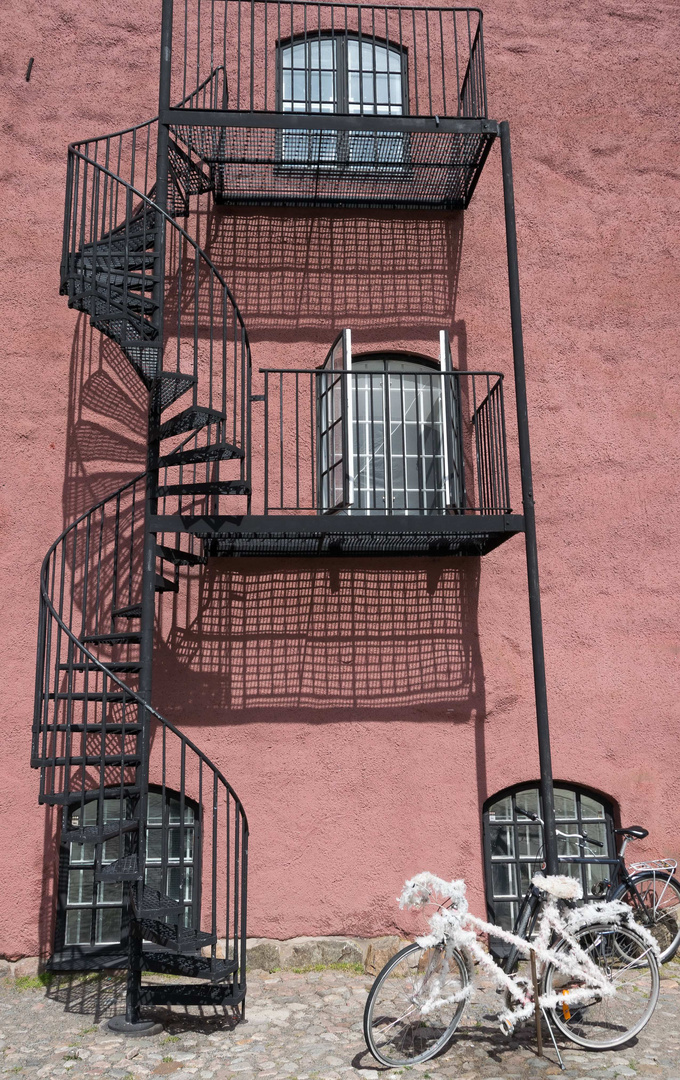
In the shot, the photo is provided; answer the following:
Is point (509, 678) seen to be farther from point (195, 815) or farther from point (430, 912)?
point (195, 815)

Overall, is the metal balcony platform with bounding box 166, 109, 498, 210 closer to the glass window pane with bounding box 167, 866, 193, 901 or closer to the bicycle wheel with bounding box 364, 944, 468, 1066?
the glass window pane with bounding box 167, 866, 193, 901

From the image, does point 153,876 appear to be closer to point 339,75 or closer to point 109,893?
point 109,893

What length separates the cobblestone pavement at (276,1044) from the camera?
4656 mm

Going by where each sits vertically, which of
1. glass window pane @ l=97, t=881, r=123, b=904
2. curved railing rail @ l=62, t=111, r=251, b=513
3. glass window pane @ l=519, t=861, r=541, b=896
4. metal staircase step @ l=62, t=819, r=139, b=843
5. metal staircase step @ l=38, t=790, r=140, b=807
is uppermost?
curved railing rail @ l=62, t=111, r=251, b=513

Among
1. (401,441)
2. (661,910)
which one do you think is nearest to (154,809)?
(401,441)

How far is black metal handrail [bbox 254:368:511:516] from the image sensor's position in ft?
23.2

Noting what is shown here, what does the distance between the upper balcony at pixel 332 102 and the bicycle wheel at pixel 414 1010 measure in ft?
18.9

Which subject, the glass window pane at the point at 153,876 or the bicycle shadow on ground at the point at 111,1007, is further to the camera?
the glass window pane at the point at 153,876

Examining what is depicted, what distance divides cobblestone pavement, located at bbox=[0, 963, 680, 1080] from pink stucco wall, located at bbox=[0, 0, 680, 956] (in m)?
0.69

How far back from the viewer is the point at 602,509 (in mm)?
7234

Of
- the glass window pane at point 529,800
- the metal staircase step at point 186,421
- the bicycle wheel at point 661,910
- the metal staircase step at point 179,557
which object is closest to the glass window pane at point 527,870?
the glass window pane at point 529,800

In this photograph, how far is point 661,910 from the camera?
6578 mm

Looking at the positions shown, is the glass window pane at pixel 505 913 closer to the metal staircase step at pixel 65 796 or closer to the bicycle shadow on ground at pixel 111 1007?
the bicycle shadow on ground at pixel 111 1007

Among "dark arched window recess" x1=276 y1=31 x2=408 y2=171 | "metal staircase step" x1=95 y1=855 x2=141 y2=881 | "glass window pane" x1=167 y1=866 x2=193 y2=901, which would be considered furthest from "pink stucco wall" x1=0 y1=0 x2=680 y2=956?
"metal staircase step" x1=95 y1=855 x2=141 y2=881
